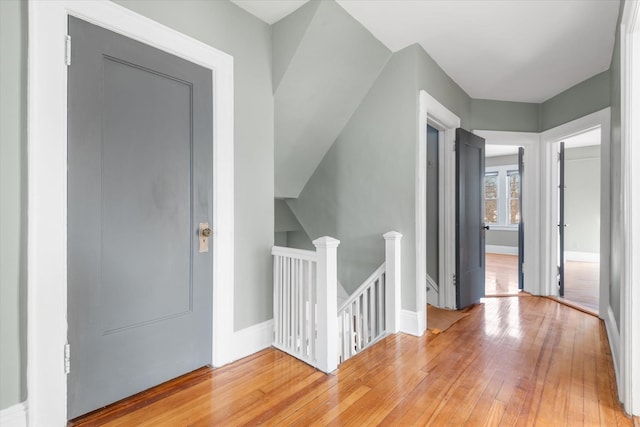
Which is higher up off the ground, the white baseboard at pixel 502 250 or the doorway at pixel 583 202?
the doorway at pixel 583 202

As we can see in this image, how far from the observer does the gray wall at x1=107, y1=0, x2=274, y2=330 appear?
205 cm

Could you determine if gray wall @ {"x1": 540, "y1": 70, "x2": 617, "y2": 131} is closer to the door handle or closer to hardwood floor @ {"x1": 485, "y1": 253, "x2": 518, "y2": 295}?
hardwood floor @ {"x1": 485, "y1": 253, "x2": 518, "y2": 295}

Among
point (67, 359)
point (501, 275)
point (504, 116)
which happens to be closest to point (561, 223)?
point (504, 116)

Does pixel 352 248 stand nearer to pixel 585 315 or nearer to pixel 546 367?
pixel 546 367

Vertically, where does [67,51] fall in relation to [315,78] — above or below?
below

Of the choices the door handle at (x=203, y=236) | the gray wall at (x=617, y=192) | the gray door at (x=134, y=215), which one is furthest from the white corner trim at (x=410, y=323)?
the door handle at (x=203, y=236)

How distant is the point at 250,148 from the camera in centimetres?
219

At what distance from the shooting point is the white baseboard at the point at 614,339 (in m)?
1.86

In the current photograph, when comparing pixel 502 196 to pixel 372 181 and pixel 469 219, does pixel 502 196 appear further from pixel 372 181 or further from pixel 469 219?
pixel 372 181

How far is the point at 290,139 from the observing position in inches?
114

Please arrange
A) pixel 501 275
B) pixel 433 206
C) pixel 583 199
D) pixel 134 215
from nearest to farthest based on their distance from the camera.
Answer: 1. pixel 134 215
2. pixel 433 206
3. pixel 501 275
4. pixel 583 199

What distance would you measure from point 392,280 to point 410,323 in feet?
1.26

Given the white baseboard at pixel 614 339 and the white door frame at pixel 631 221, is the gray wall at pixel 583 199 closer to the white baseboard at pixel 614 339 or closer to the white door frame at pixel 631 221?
the white baseboard at pixel 614 339

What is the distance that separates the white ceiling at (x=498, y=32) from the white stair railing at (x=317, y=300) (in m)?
1.65
